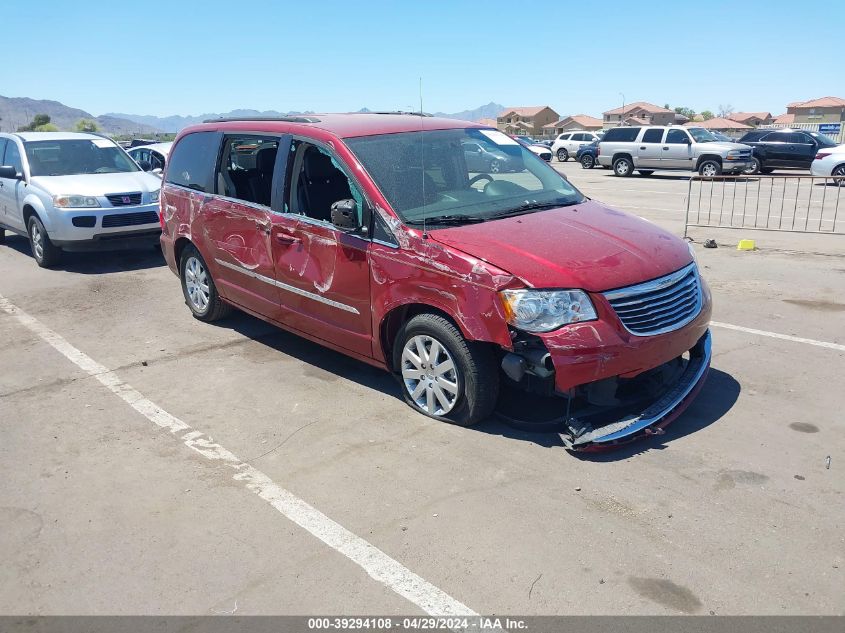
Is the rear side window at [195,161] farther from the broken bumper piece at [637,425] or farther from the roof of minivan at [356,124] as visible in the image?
the broken bumper piece at [637,425]

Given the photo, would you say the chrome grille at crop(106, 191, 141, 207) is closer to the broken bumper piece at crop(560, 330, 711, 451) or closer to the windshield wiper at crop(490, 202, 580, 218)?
the windshield wiper at crop(490, 202, 580, 218)

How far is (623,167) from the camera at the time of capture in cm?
2688

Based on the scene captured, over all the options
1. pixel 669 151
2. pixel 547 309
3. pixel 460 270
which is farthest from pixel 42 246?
pixel 669 151

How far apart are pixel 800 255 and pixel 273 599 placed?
9127 millimetres

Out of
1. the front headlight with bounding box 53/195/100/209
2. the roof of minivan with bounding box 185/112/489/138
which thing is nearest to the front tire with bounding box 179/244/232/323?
the roof of minivan with bounding box 185/112/489/138

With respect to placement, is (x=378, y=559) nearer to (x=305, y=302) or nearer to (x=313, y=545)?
(x=313, y=545)

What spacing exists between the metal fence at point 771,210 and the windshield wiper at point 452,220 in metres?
7.07

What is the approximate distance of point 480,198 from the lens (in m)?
5.26

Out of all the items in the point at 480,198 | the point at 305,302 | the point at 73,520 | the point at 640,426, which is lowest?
the point at 73,520

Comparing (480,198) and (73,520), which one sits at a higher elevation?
(480,198)

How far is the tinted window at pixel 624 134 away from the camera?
26.7 metres

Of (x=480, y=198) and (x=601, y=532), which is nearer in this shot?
(x=601, y=532)

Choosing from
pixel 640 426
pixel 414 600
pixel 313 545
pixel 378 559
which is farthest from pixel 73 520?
pixel 640 426

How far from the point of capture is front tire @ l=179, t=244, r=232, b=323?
23.3 ft
